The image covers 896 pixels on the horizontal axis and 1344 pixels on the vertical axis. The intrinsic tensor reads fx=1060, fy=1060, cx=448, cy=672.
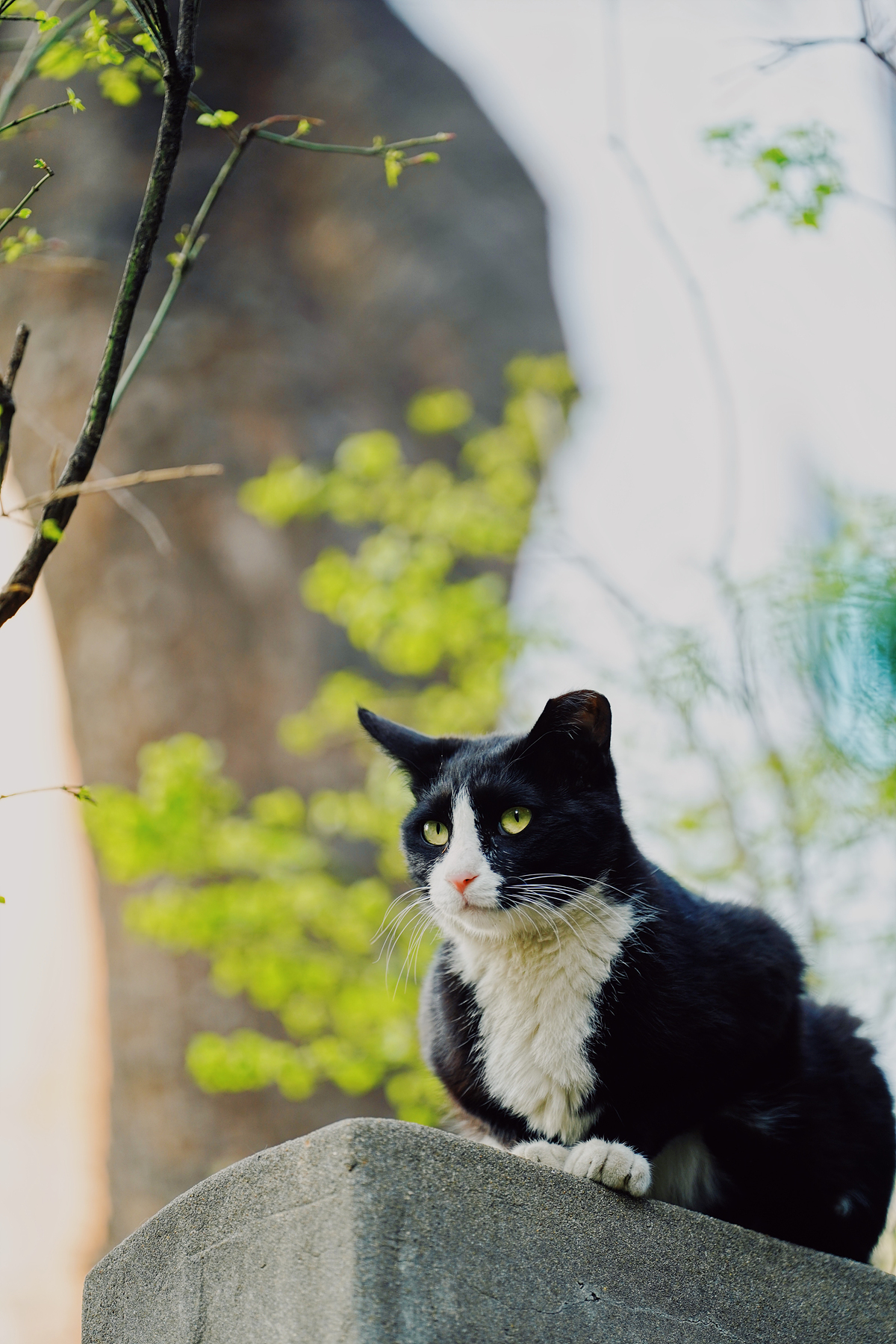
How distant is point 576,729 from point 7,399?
2.82 ft

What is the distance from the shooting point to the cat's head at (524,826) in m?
1.45

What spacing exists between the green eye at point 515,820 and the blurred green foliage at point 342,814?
2207 mm

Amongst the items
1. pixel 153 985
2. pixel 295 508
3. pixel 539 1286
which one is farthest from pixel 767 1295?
pixel 153 985

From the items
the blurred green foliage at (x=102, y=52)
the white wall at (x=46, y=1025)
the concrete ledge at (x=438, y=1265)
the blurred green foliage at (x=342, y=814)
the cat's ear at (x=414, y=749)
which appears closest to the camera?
the concrete ledge at (x=438, y=1265)

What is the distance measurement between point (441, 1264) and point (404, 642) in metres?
3.10

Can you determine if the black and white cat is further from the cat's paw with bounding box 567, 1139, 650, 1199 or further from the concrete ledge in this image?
the concrete ledge

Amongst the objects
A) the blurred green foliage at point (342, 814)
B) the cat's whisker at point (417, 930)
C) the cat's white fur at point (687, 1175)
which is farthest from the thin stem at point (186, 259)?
the blurred green foliage at point (342, 814)

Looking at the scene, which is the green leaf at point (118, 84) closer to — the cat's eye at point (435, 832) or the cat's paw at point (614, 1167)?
the cat's eye at point (435, 832)

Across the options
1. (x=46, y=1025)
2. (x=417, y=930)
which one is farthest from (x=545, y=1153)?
(x=46, y=1025)

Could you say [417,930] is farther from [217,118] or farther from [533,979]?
[217,118]

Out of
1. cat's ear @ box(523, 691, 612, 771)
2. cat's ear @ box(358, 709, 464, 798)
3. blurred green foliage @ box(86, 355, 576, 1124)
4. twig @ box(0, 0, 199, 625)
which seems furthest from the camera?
blurred green foliage @ box(86, 355, 576, 1124)

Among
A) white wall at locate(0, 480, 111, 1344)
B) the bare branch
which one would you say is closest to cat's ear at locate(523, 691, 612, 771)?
the bare branch

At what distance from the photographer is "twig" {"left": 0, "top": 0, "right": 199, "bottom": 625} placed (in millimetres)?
1141

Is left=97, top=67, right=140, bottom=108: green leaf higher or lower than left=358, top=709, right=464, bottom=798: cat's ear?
higher
